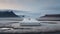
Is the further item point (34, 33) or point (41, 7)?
point (41, 7)

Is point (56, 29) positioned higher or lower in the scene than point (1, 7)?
lower

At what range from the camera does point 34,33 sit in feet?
3.08

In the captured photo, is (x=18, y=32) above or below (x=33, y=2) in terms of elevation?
below

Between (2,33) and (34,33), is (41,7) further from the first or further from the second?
(2,33)

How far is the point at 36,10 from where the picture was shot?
1077 mm

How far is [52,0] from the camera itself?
3.53 ft

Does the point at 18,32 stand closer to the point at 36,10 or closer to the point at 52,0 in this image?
the point at 36,10

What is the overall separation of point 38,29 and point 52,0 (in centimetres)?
31

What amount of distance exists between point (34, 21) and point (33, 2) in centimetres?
18

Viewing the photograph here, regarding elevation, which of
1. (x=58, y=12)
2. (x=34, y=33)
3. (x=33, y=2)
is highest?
(x=33, y=2)

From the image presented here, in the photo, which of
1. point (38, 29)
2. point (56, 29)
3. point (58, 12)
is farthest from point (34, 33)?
point (58, 12)

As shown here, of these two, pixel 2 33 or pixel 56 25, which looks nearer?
pixel 2 33

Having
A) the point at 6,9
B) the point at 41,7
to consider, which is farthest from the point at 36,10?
the point at 6,9

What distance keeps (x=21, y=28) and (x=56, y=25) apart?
0.32m
